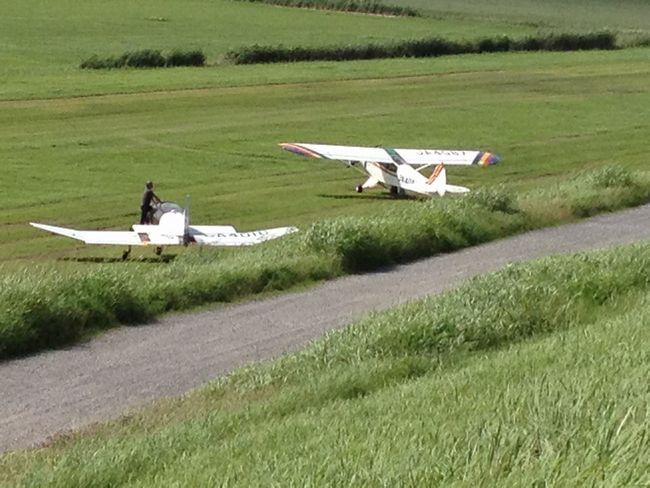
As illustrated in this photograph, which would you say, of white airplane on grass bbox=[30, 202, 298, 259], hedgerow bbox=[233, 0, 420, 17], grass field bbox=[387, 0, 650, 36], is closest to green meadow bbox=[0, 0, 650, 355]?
white airplane on grass bbox=[30, 202, 298, 259]

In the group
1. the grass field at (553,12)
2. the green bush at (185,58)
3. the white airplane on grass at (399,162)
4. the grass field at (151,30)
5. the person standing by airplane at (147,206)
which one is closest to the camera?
the person standing by airplane at (147,206)

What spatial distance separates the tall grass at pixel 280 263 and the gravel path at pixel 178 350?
1.17 feet

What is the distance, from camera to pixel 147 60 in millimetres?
64625

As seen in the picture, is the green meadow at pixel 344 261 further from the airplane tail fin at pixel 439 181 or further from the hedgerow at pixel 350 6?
the hedgerow at pixel 350 6

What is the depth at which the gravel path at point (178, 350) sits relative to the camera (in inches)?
516

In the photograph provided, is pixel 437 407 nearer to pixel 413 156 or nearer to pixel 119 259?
pixel 119 259

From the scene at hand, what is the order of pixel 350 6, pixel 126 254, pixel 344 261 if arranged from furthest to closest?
pixel 350 6
pixel 126 254
pixel 344 261

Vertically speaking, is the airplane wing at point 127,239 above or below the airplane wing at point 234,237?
below

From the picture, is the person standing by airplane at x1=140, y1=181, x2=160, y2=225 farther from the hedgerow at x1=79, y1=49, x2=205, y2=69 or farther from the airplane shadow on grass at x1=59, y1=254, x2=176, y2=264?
the hedgerow at x1=79, y1=49, x2=205, y2=69

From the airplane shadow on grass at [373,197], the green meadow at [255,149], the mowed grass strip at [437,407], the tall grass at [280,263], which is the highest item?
the mowed grass strip at [437,407]

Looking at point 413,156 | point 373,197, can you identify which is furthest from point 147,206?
point 413,156

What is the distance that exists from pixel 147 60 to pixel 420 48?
19849mm

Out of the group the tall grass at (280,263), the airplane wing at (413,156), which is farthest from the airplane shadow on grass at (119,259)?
Result: the airplane wing at (413,156)

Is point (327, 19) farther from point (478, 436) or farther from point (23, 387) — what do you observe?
point (478, 436)
